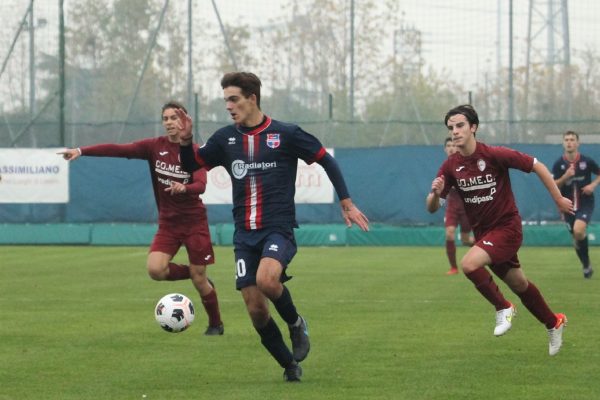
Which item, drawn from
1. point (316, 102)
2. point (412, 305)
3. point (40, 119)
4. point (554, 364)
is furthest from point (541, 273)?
point (40, 119)

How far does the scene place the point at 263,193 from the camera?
30.8 ft

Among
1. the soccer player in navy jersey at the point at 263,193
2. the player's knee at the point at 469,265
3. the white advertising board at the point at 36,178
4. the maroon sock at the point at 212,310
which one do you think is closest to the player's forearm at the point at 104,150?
the maroon sock at the point at 212,310

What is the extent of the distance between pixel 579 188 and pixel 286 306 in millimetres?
12177

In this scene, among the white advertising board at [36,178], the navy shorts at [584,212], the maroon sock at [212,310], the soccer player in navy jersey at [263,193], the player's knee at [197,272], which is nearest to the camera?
the soccer player in navy jersey at [263,193]

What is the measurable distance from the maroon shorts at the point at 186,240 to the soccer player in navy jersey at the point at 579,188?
319 inches

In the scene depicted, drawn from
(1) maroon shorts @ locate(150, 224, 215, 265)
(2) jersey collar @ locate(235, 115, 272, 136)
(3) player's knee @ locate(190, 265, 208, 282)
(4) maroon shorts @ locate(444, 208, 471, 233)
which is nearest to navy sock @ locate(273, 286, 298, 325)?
(2) jersey collar @ locate(235, 115, 272, 136)

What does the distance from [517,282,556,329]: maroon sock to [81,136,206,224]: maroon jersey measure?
329 cm

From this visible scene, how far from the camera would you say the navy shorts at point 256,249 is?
9.20 m

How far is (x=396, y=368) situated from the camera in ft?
32.6

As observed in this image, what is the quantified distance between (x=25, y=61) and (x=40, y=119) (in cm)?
162

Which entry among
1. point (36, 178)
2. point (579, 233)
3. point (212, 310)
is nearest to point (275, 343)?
point (212, 310)

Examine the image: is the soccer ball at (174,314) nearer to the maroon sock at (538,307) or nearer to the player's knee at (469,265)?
the player's knee at (469,265)

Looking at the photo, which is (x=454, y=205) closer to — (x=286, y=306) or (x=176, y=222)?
(x=176, y=222)

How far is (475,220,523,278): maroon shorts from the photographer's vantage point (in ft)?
35.5
